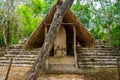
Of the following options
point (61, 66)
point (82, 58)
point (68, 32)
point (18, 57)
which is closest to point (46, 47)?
point (61, 66)

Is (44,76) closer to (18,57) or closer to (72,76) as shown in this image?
(72,76)

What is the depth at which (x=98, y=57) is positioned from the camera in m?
10.2

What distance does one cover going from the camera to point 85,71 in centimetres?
862

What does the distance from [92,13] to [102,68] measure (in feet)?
30.6

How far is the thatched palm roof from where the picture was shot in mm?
8716

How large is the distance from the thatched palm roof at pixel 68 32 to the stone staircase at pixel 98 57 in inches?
26.1

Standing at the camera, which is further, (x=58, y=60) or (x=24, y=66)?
(x=24, y=66)

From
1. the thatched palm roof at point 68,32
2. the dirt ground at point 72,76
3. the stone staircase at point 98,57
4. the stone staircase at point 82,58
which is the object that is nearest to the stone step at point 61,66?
the stone staircase at point 82,58

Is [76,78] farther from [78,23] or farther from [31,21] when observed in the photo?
[31,21]

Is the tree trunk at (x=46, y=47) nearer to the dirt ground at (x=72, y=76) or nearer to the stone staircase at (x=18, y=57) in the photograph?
the dirt ground at (x=72, y=76)

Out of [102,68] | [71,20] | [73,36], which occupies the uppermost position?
[71,20]

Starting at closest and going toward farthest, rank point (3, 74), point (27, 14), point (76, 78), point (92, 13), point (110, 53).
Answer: point (76, 78)
point (3, 74)
point (110, 53)
point (92, 13)
point (27, 14)

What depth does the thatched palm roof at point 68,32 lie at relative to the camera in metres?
8.72

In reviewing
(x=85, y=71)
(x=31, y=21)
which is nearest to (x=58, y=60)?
(x=85, y=71)
